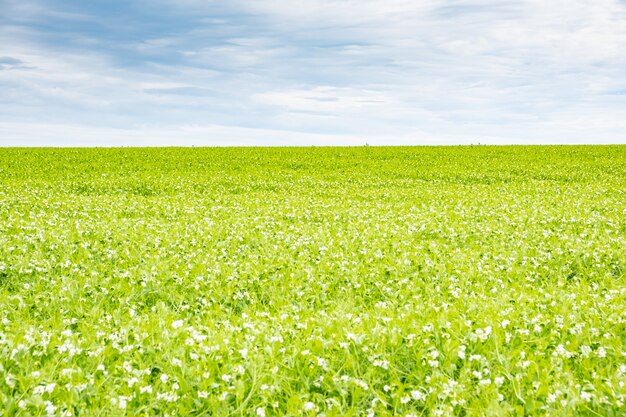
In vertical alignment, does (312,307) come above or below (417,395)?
below

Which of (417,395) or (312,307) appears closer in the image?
(417,395)

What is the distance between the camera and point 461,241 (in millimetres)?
15906

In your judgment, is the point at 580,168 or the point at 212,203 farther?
the point at 580,168

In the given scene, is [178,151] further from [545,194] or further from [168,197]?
[545,194]

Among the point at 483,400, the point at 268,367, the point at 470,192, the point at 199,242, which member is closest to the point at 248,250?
the point at 199,242

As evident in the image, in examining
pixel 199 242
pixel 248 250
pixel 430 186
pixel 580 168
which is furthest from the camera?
pixel 580 168

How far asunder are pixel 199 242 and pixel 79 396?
9.52 m

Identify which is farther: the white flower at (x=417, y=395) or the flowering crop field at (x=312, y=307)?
the flowering crop field at (x=312, y=307)

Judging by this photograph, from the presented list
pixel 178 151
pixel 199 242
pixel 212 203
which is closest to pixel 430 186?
pixel 212 203

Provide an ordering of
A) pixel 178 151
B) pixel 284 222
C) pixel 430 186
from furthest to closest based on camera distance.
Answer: pixel 178 151 → pixel 430 186 → pixel 284 222

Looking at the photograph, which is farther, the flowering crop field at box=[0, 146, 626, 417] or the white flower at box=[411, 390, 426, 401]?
the flowering crop field at box=[0, 146, 626, 417]

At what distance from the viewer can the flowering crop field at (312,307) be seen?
578 cm

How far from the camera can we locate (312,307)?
9828mm

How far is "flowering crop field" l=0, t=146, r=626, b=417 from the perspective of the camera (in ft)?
19.0
